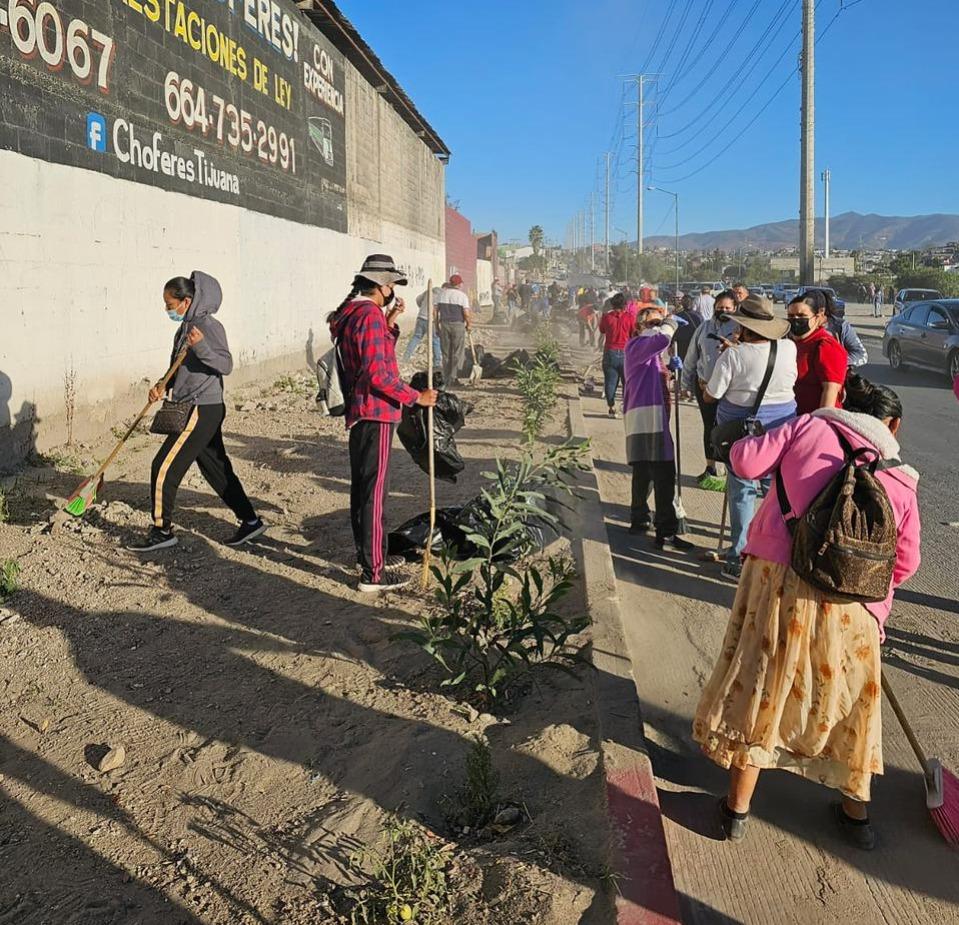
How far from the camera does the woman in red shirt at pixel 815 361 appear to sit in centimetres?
567

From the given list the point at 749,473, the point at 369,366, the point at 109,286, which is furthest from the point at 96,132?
the point at 749,473

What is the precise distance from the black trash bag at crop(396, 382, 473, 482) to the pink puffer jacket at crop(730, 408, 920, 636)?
2725 millimetres

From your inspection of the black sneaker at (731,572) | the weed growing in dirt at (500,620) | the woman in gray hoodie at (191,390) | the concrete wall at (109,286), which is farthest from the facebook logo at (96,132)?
the black sneaker at (731,572)

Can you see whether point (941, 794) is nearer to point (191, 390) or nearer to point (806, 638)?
point (806, 638)

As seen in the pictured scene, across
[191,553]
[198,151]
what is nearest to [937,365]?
[198,151]

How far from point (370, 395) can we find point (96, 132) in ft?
16.8

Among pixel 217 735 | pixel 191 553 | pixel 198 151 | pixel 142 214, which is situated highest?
pixel 198 151

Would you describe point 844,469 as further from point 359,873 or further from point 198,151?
point 198,151

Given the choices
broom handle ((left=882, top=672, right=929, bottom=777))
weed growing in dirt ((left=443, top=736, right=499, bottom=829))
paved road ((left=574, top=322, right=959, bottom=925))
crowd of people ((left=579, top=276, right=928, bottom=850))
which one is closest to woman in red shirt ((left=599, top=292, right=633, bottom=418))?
paved road ((left=574, top=322, right=959, bottom=925))

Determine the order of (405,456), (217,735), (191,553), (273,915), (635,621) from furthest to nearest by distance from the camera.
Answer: (405,456)
(191,553)
(635,621)
(217,735)
(273,915)

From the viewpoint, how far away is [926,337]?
16.7 meters

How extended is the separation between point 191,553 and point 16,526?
122cm

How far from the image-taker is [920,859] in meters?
2.99

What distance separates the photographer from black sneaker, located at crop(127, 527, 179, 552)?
5.46 m
